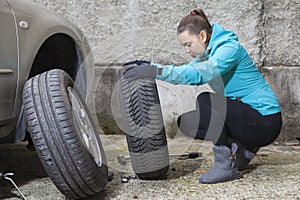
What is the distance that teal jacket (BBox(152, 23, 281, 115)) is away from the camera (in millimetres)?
3311

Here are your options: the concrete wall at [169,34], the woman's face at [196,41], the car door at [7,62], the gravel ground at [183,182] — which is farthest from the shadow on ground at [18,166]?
the woman's face at [196,41]

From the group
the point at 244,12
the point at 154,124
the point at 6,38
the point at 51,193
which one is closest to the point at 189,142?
the point at 244,12

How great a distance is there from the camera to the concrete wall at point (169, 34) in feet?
16.0

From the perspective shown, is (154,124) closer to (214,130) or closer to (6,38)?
(214,130)

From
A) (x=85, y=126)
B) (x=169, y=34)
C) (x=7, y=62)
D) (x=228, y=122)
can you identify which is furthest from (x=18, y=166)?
(x=169, y=34)

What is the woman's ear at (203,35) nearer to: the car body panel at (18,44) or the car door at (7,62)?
the car body panel at (18,44)

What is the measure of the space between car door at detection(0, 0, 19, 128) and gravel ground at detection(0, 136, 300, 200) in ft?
1.70

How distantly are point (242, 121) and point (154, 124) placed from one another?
570mm

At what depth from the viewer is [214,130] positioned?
3418 mm

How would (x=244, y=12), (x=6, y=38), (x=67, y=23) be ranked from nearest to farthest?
(x=6, y=38) → (x=67, y=23) → (x=244, y=12)

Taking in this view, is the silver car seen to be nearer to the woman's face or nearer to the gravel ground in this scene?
the gravel ground

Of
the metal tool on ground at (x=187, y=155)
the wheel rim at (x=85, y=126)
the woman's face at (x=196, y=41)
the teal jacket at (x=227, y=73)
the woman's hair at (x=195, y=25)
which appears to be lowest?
the metal tool on ground at (x=187, y=155)

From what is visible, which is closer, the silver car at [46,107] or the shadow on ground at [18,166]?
the silver car at [46,107]

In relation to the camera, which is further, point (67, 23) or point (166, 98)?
point (166, 98)
